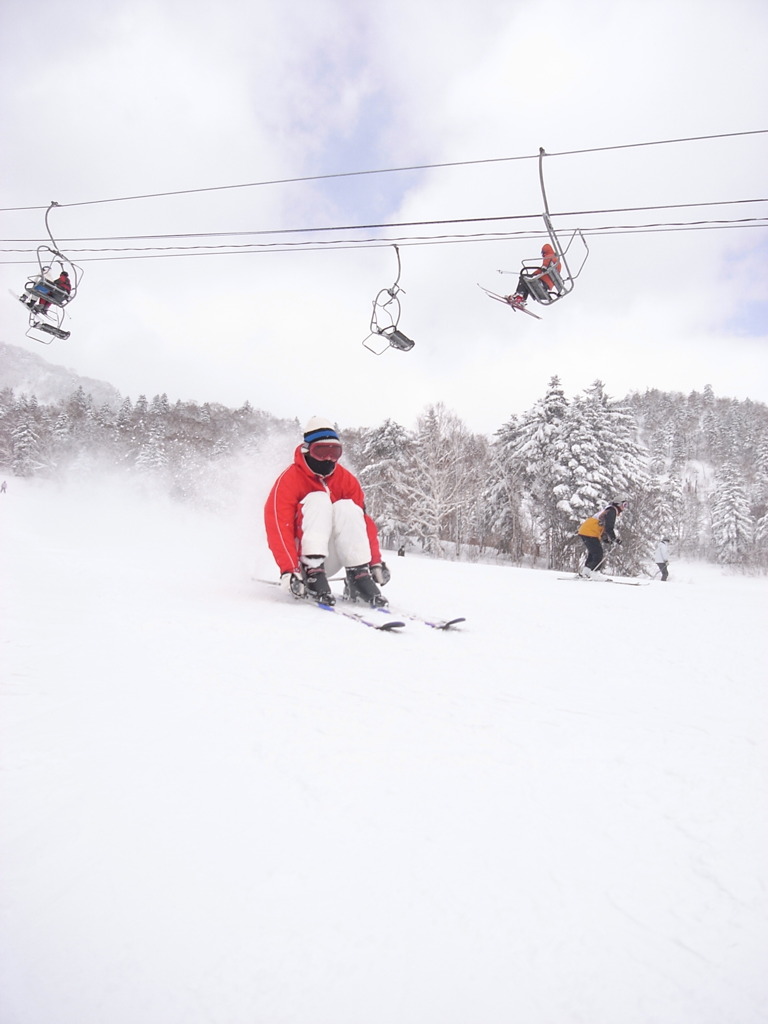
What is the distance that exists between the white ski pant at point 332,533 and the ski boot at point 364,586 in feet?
0.20

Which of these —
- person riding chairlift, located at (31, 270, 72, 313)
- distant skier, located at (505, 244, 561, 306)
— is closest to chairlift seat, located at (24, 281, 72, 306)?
person riding chairlift, located at (31, 270, 72, 313)

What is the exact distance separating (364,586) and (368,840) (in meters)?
3.19

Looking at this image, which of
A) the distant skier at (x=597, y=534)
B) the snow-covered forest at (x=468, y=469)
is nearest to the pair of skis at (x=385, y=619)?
the distant skier at (x=597, y=534)

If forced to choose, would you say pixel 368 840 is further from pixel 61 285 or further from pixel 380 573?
pixel 61 285

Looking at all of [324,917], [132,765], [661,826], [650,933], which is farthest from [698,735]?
[132,765]

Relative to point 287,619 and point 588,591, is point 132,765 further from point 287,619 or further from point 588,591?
point 588,591

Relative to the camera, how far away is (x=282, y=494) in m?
4.47

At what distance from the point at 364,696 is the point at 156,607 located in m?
1.95

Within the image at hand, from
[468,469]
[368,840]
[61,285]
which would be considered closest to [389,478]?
[468,469]

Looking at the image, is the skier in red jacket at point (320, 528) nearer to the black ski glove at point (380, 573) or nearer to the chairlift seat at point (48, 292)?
the black ski glove at point (380, 573)

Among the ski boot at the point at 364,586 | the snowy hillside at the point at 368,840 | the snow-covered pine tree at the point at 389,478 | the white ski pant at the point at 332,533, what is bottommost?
the snowy hillside at the point at 368,840

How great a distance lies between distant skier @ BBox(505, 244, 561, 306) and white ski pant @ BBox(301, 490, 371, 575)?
4.72 meters

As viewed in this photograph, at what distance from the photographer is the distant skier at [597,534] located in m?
9.30

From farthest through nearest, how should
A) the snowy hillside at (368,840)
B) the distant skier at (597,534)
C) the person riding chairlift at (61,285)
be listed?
the person riding chairlift at (61,285) → the distant skier at (597,534) → the snowy hillside at (368,840)
